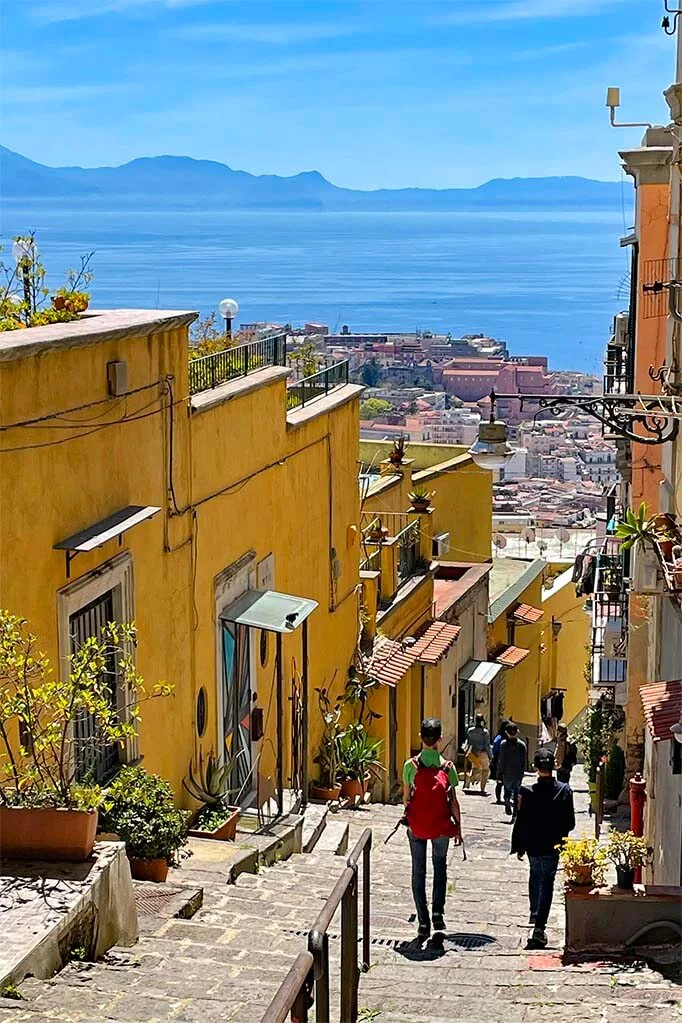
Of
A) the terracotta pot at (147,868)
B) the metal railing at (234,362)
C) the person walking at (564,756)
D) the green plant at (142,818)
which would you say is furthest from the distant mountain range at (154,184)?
the person walking at (564,756)

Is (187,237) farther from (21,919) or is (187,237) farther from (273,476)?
Answer: (21,919)

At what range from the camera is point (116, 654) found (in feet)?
34.6

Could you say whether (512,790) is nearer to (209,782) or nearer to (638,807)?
(638,807)

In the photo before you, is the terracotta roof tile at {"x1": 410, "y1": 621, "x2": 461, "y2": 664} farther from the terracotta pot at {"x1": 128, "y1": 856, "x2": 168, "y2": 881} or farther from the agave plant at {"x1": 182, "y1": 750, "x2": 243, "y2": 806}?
the terracotta pot at {"x1": 128, "y1": 856, "x2": 168, "y2": 881}

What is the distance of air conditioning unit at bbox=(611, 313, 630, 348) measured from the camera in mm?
23766

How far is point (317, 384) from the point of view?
18234 millimetres

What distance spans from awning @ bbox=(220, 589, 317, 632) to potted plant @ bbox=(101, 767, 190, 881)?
351 centimetres

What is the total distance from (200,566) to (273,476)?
282cm

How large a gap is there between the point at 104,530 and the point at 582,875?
404 centimetres

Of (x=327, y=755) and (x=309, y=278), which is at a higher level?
(x=309, y=278)

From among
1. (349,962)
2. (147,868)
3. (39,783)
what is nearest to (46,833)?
(39,783)

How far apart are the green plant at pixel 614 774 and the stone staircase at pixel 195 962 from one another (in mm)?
10359

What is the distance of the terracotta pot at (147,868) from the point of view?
31.6 feet

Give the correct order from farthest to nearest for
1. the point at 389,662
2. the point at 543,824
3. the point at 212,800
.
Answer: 1. the point at 389,662
2. the point at 212,800
3. the point at 543,824
